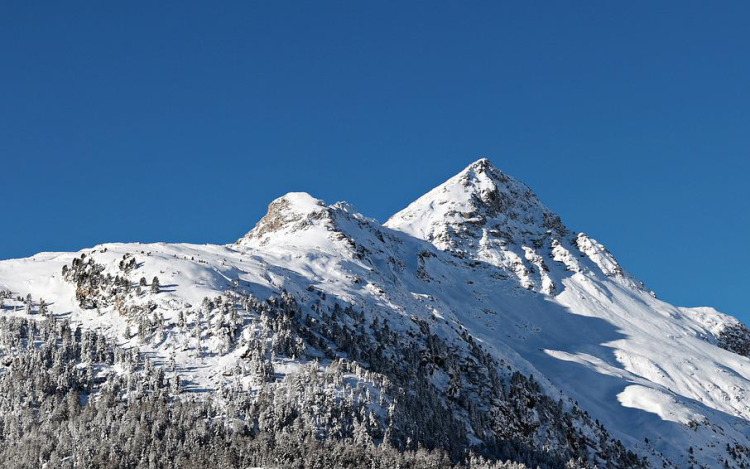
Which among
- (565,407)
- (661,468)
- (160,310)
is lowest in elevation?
(661,468)

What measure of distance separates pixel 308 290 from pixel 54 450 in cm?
7629

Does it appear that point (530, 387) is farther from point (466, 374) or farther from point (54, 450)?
point (54, 450)

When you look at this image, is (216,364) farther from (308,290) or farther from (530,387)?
(530,387)

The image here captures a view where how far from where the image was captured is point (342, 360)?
13138 cm

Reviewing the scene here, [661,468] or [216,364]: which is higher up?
[216,364]

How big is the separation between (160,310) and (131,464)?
1689 inches

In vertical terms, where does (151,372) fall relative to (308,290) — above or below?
below

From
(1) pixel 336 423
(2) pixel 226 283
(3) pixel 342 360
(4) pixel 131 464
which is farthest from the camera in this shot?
(2) pixel 226 283

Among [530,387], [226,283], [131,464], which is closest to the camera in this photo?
[131,464]

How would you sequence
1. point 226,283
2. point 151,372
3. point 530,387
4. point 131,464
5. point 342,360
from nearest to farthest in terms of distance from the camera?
point 131,464 < point 151,372 < point 342,360 < point 226,283 < point 530,387

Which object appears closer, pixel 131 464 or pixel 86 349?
pixel 131 464

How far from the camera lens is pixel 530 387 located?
166750 millimetres

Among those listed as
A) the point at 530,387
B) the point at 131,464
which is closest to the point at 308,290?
the point at 530,387

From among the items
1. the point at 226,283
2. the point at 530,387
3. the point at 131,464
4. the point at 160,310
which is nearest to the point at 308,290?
the point at 226,283
